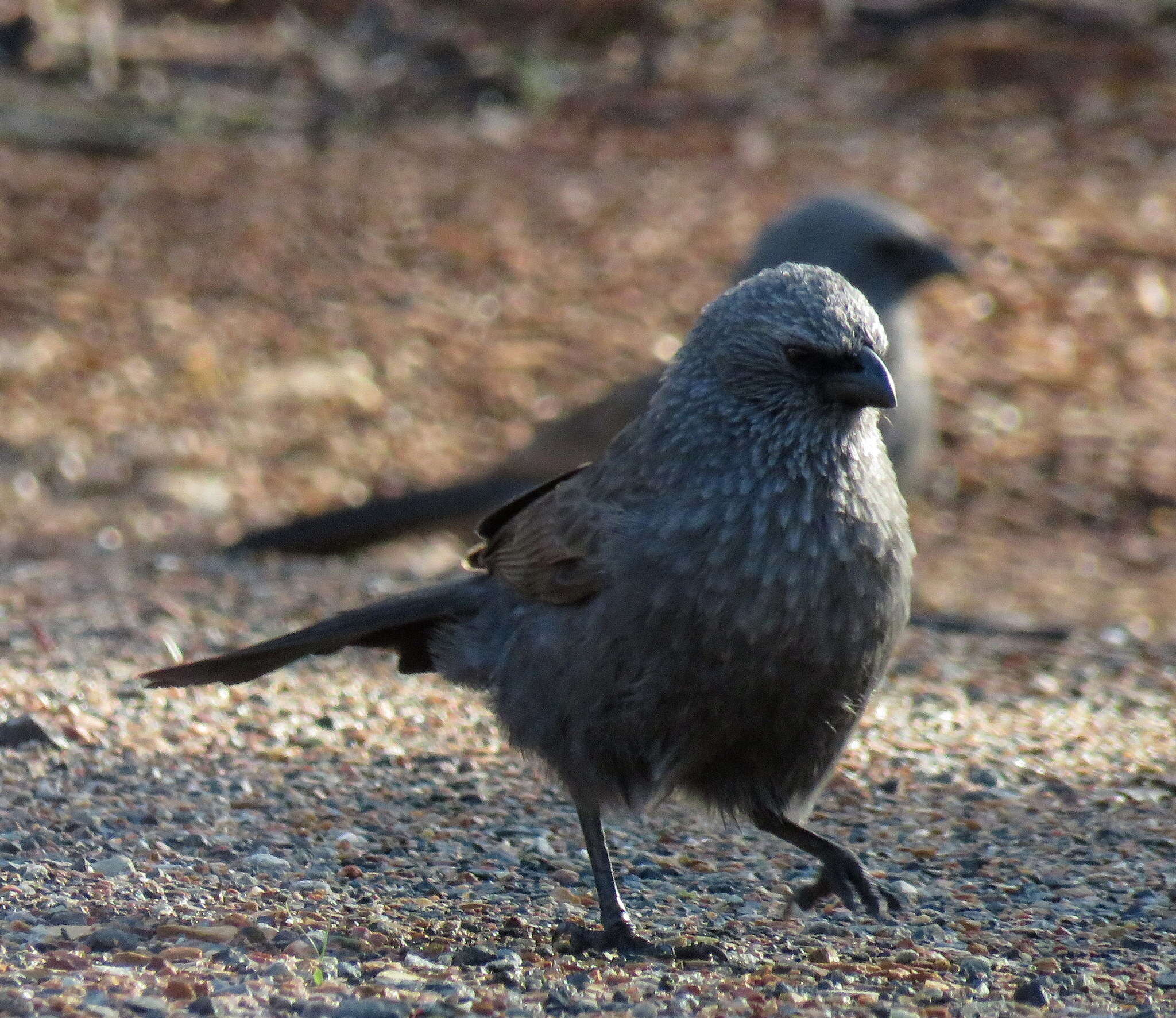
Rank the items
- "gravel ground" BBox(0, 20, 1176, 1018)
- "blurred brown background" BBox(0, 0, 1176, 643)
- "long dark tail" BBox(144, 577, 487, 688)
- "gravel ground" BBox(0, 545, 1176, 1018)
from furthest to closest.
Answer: "blurred brown background" BBox(0, 0, 1176, 643), "long dark tail" BBox(144, 577, 487, 688), "gravel ground" BBox(0, 20, 1176, 1018), "gravel ground" BBox(0, 545, 1176, 1018)

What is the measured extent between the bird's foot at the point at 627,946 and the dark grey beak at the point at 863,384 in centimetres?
Result: 115

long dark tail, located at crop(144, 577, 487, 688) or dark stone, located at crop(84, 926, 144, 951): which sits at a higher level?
long dark tail, located at crop(144, 577, 487, 688)

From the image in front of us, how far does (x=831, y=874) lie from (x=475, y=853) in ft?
2.93

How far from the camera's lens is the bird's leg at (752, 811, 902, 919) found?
390 cm

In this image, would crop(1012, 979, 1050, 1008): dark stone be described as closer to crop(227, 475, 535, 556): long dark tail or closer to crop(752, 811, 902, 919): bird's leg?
crop(752, 811, 902, 919): bird's leg

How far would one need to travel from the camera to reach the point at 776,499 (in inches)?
154

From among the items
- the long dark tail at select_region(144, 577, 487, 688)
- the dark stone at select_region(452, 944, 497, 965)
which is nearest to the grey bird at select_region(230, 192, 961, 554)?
the long dark tail at select_region(144, 577, 487, 688)

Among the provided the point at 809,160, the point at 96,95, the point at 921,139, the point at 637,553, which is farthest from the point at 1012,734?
the point at 96,95

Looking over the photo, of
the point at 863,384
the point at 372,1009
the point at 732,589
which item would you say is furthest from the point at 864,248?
the point at 372,1009

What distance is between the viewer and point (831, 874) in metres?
3.95

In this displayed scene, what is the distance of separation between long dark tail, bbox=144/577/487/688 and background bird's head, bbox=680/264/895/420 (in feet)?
2.86

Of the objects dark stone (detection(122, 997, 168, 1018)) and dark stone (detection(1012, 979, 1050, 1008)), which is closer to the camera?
dark stone (detection(122, 997, 168, 1018))

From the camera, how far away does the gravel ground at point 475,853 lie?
3.51m

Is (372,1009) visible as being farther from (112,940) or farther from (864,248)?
(864,248)
